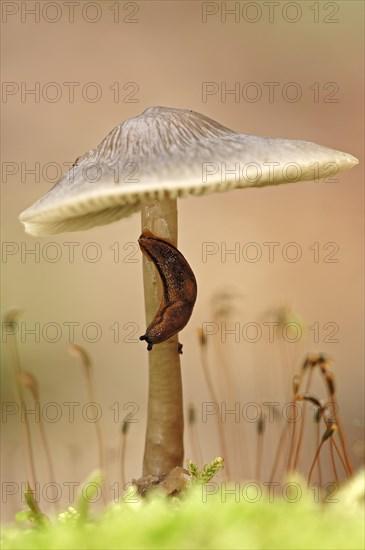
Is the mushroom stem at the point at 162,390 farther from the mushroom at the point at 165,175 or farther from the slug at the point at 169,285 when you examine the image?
the slug at the point at 169,285

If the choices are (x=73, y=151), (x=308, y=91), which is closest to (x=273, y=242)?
(x=308, y=91)

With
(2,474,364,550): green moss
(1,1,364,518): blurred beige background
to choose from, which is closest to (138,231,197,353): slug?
(2,474,364,550): green moss

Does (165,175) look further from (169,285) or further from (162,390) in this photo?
(162,390)

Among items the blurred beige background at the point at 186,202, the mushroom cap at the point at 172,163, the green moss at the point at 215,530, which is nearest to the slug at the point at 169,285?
the mushroom cap at the point at 172,163

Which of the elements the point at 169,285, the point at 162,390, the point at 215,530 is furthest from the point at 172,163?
the point at 215,530

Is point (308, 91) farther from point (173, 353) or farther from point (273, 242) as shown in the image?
point (173, 353)

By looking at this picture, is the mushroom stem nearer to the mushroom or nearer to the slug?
the mushroom
